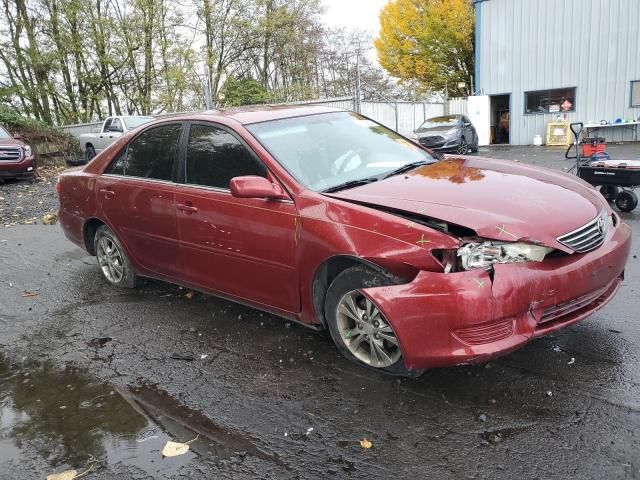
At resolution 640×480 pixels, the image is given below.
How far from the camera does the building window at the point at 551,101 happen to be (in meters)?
20.1

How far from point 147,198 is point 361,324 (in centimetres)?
219

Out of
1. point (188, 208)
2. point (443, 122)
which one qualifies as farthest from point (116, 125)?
point (188, 208)

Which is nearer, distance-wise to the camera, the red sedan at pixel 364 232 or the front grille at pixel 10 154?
the red sedan at pixel 364 232

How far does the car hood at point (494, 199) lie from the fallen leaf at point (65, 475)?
1.97 meters

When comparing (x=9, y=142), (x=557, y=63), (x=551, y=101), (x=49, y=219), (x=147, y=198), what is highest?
(x=557, y=63)

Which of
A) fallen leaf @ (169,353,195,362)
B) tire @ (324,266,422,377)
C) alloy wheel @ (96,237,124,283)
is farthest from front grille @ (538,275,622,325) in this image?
alloy wheel @ (96,237,124,283)

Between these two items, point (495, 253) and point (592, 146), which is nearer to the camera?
point (495, 253)

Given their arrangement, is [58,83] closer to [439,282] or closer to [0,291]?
[0,291]

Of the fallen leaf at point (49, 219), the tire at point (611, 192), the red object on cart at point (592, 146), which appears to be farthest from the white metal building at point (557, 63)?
the fallen leaf at point (49, 219)

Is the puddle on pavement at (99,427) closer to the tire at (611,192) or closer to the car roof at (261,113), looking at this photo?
the car roof at (261,113)

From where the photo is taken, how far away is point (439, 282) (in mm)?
2688

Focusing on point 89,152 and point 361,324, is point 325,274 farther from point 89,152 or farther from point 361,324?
point 89,152

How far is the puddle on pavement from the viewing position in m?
2.63

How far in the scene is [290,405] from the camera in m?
2.99
